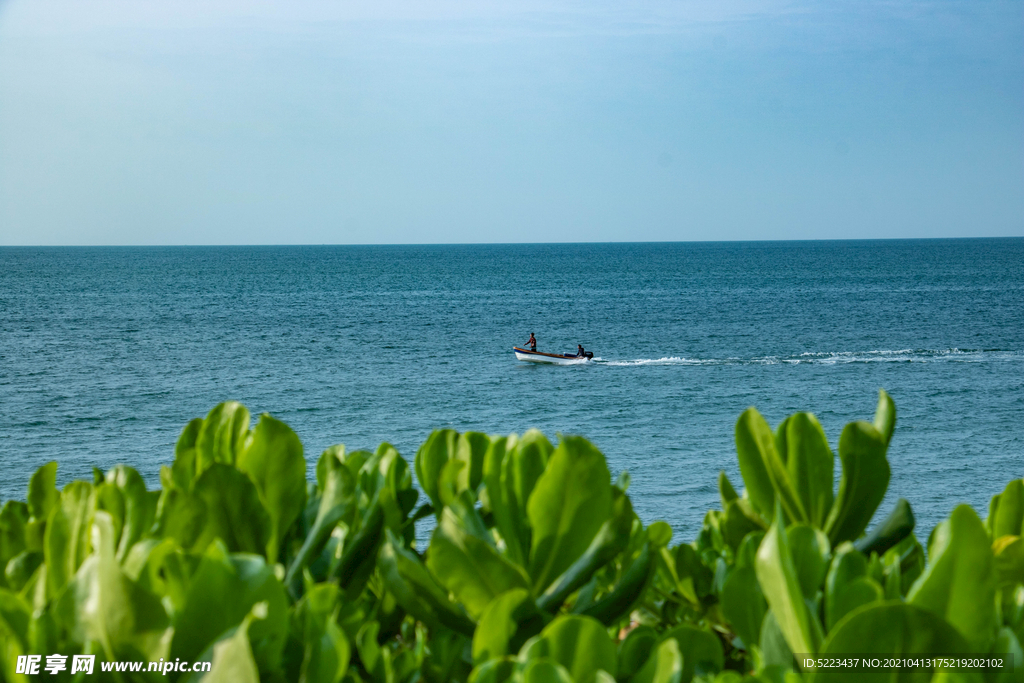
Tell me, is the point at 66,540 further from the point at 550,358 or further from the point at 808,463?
the point at 550,358

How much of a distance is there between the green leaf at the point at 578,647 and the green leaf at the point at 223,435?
2.63 ft

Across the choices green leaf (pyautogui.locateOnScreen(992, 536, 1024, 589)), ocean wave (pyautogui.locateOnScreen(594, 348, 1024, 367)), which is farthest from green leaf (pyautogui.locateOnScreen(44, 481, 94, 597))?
ocean wave (pyautogui.locateOnScreen(594, 348, 1024, 367))

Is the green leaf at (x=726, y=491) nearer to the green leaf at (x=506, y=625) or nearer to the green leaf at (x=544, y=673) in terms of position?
the green leaf at (x=506, y=625)

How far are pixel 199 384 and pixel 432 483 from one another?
141 ft

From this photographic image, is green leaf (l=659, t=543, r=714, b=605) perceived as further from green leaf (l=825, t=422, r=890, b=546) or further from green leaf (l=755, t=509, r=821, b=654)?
green leaf (l=755, t=509, r=821, b=654)

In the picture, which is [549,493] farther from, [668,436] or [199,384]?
[199,384]

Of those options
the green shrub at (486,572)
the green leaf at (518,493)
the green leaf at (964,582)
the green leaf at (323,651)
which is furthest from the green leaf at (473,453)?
the green leaf at (964,582)

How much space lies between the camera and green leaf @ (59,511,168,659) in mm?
762

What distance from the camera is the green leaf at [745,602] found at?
1.02m

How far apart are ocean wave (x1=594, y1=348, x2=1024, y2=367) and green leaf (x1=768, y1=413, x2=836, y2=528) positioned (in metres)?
44.4

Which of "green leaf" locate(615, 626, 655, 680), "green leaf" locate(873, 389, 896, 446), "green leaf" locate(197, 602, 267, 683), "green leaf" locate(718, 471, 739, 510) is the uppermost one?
"green leaf" locate(873, 389, 896, 446)

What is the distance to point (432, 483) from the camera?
1.51 m

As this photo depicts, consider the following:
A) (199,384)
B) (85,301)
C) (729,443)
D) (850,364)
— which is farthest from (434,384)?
(85,301)

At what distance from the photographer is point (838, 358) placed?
152 ft
